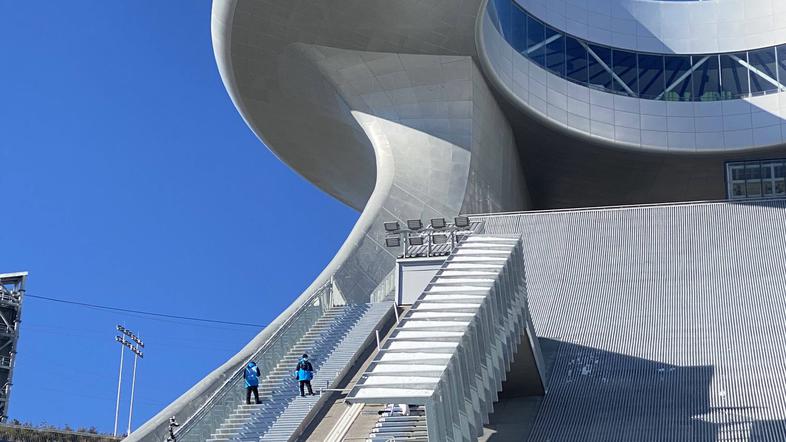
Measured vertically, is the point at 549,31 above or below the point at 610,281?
above

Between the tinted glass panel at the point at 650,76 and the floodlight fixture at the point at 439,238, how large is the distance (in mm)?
17566

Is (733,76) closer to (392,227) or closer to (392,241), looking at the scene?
(392,227)

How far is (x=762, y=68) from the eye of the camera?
38.2 metres

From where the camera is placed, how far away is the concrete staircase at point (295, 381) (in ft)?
53.5

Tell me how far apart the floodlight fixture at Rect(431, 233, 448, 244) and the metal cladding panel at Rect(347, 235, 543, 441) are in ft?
10.0

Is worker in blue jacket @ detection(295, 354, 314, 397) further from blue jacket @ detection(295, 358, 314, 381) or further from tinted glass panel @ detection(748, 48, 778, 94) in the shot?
tinted glass panel @ detection(748, 48, 778, 94)

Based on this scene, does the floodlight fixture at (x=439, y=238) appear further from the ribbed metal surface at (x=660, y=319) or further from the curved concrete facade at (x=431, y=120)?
the curved concrete facade at (x=431, y=120)

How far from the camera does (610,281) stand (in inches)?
1016

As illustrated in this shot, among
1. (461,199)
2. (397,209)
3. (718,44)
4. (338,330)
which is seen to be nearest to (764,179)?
(718,44)

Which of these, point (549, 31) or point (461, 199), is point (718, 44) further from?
point (461, 199)

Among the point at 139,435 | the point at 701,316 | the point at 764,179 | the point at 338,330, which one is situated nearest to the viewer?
the point at 139,435

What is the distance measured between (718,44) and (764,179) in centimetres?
719

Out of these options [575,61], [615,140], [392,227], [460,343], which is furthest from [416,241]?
[575,61]

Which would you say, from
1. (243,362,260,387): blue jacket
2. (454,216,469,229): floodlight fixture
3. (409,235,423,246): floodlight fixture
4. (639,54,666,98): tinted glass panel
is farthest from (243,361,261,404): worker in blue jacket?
(639,54,666,98): tinted glass panel
